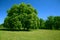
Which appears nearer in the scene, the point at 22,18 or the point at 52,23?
the point at 22,18

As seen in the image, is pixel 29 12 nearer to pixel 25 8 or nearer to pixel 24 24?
pixel 25 8

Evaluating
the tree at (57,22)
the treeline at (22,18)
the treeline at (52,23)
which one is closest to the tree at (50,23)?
the treeline at (52,23)

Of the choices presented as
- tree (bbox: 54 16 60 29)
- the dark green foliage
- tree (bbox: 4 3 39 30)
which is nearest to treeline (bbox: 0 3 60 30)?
tree (bbox: 4 3 39 30)

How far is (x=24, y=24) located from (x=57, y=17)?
4471 cm

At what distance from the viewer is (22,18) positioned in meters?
36.2

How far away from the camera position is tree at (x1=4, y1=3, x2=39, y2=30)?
3512cm

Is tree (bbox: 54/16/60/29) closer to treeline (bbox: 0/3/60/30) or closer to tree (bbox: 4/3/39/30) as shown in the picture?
treeline (bbox: 0/3/60/30)

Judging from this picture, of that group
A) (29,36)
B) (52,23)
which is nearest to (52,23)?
(52,23)

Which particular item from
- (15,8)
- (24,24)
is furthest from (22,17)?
(15,8)

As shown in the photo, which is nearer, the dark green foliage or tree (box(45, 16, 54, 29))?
the dark green foliage

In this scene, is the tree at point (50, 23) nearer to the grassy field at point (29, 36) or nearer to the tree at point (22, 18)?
the tree at point (22, 18)

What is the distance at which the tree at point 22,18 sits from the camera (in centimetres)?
3512

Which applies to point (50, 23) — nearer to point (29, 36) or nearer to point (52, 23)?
point (52, 23)

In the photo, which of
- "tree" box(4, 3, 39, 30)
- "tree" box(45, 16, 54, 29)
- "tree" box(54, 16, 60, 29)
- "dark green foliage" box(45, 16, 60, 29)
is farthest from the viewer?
"tree" box(45, 16, 54, 29)
